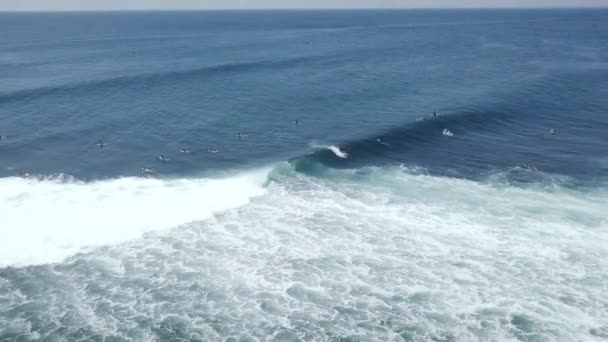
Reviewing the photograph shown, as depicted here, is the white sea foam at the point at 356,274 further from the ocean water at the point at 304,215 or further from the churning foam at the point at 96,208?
the churning foam at the point at 96,208

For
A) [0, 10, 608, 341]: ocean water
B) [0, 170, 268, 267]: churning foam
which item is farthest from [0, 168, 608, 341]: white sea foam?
[0, 170, 268, 267]: churning foam

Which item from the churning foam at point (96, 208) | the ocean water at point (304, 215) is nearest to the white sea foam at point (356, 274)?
the ocean water at point (304, 215)

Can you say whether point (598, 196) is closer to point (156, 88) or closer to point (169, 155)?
point (169, 155)

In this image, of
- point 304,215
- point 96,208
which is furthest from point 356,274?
point 96,208

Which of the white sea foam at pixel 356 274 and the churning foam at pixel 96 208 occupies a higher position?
the churning foam at pixel 96 208

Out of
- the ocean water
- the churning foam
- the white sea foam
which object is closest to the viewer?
the white sea foam

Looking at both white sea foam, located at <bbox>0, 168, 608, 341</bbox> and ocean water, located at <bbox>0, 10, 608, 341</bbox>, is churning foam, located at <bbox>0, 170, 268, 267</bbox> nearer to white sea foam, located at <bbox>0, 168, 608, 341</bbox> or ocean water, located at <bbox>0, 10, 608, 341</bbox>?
ocean water, located at <bbox>0, 10, 608, 341</bbox>
